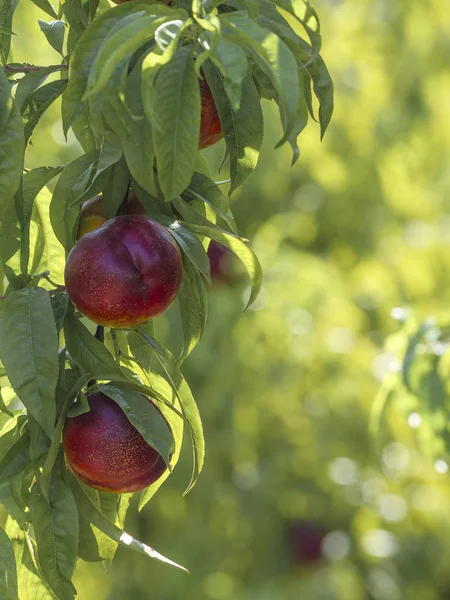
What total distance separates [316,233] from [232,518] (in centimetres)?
122

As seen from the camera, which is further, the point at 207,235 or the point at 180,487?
the point at 180,487

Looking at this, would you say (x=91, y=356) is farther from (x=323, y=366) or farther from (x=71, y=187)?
(x=323, y=366)

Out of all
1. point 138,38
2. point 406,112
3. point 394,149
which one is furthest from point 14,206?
point 406,112

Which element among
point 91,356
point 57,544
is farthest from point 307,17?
point 57,544

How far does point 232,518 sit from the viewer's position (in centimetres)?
304

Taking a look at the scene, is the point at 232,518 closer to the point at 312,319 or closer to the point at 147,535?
the point at 147,535

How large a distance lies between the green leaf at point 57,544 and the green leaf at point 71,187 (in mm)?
192

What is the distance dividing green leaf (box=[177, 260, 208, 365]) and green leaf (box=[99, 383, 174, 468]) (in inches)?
2.1

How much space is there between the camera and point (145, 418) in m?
0.63

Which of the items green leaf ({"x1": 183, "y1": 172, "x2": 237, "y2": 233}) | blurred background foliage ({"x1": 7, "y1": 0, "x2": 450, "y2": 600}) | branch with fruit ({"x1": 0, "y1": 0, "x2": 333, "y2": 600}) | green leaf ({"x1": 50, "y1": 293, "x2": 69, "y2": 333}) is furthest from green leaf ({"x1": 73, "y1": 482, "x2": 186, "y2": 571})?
blurred background foliage ({"x1": 7, "y1": 0, "x2": 450, "y2": 600})

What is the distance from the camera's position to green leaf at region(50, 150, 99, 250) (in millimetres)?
634

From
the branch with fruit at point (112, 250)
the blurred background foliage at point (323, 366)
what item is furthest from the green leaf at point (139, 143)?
the blurred background foliage at point (323, 366)

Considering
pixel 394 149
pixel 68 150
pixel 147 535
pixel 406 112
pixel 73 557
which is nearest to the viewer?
pixel 73 557

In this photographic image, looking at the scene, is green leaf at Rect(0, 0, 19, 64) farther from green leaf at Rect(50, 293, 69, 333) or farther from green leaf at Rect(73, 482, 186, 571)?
green leaf at Rect(73, 482, 186, 571)
